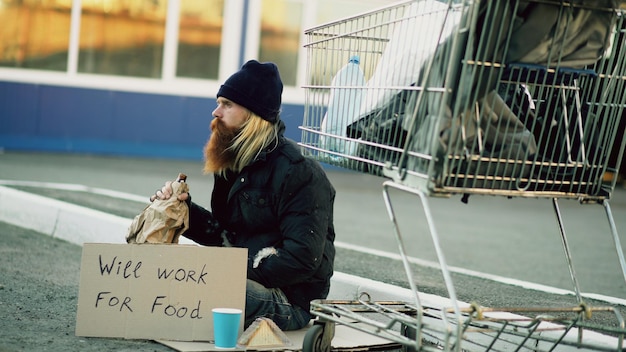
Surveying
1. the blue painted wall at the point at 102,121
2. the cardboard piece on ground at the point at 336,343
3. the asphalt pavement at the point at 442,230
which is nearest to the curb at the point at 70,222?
the asphalt pavement at the point at 442,230

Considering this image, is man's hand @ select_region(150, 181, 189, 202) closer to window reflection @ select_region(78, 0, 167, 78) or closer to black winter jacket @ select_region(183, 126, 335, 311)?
black winter jacket @ select_region(183, 126, 335, 311)

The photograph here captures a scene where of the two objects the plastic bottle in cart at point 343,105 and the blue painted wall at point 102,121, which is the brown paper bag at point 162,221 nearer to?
the plastic bottle in cart at point 343,105

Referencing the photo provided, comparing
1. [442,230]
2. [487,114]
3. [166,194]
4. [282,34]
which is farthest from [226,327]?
[282,34]

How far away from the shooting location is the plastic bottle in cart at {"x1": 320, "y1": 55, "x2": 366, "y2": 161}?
4.57 m

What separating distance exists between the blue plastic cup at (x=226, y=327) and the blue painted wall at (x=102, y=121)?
507 inches

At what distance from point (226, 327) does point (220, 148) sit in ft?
3.09

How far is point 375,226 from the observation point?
1062cm

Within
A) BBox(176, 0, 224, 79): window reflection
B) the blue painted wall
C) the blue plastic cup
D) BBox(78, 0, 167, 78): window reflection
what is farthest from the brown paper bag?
BBox(176, 0, 224, 79): window reflection

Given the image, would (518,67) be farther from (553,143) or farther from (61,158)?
(61,158)

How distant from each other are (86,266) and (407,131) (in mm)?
1632

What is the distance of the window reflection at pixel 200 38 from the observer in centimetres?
1825

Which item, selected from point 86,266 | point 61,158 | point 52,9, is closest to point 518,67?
point 86,266

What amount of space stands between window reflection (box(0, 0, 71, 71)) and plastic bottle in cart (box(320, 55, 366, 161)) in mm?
13593

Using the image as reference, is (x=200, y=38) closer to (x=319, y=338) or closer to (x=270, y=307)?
(x=270, y=307)
